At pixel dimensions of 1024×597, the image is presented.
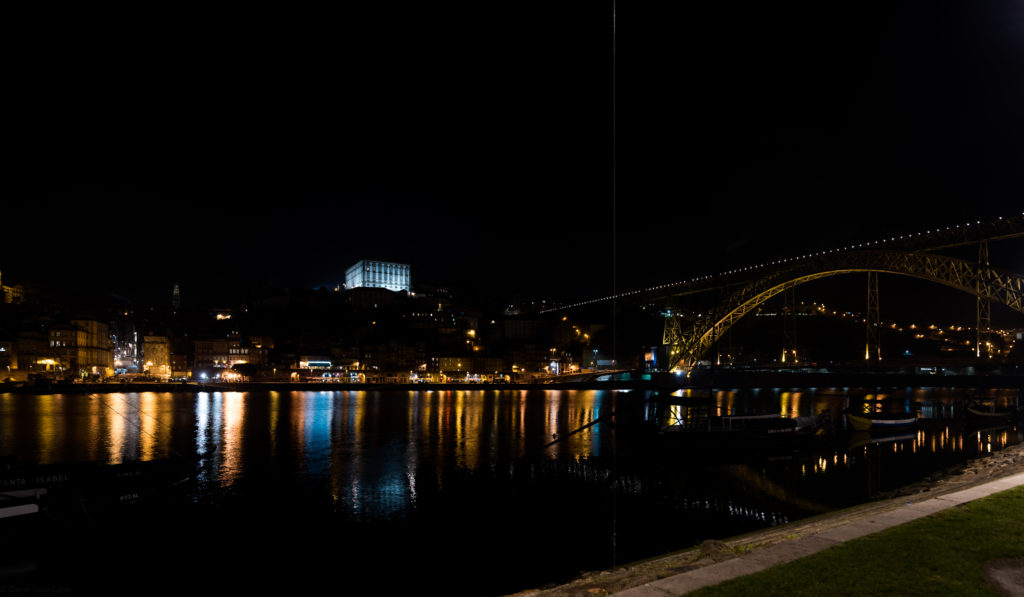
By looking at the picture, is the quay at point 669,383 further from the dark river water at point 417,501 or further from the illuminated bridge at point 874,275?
the dark river water at point 417,501

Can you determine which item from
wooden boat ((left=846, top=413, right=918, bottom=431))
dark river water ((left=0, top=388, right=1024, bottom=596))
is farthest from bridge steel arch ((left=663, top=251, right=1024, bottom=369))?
wooden boat ((left=846, top=413, right=918, bottom=431))

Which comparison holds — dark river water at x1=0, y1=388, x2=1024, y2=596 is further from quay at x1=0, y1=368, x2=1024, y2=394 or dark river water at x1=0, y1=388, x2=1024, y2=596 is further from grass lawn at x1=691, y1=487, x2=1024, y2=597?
quay at x1=0, y1=368, x2=1024, y2=394

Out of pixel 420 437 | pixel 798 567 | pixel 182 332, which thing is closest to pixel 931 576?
pixel 798 567

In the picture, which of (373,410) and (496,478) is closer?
(496,478)

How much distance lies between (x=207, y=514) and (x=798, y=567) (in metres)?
14.1

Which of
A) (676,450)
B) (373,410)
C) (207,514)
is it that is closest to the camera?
(207,514)

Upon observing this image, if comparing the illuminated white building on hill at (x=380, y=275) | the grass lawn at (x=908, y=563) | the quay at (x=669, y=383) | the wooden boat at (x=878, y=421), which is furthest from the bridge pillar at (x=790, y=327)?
the illuminated white building on hill at (x=380, y=275)

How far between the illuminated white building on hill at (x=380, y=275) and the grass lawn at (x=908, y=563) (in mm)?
135608

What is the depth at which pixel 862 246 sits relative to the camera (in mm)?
43031

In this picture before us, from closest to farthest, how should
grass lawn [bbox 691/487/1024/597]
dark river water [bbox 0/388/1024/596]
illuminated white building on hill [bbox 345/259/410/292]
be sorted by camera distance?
grass lawn [bbox 691/487/1024/597] → dark river water [bbox 0/388/1024/596] → illuminated white building on hill [bbox 345/259/410/292]

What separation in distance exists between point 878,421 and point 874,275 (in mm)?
23970

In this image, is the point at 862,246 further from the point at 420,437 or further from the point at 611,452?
the point at 420,437

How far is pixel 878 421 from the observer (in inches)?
1065

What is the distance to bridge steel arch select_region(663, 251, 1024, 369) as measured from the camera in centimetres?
3170
